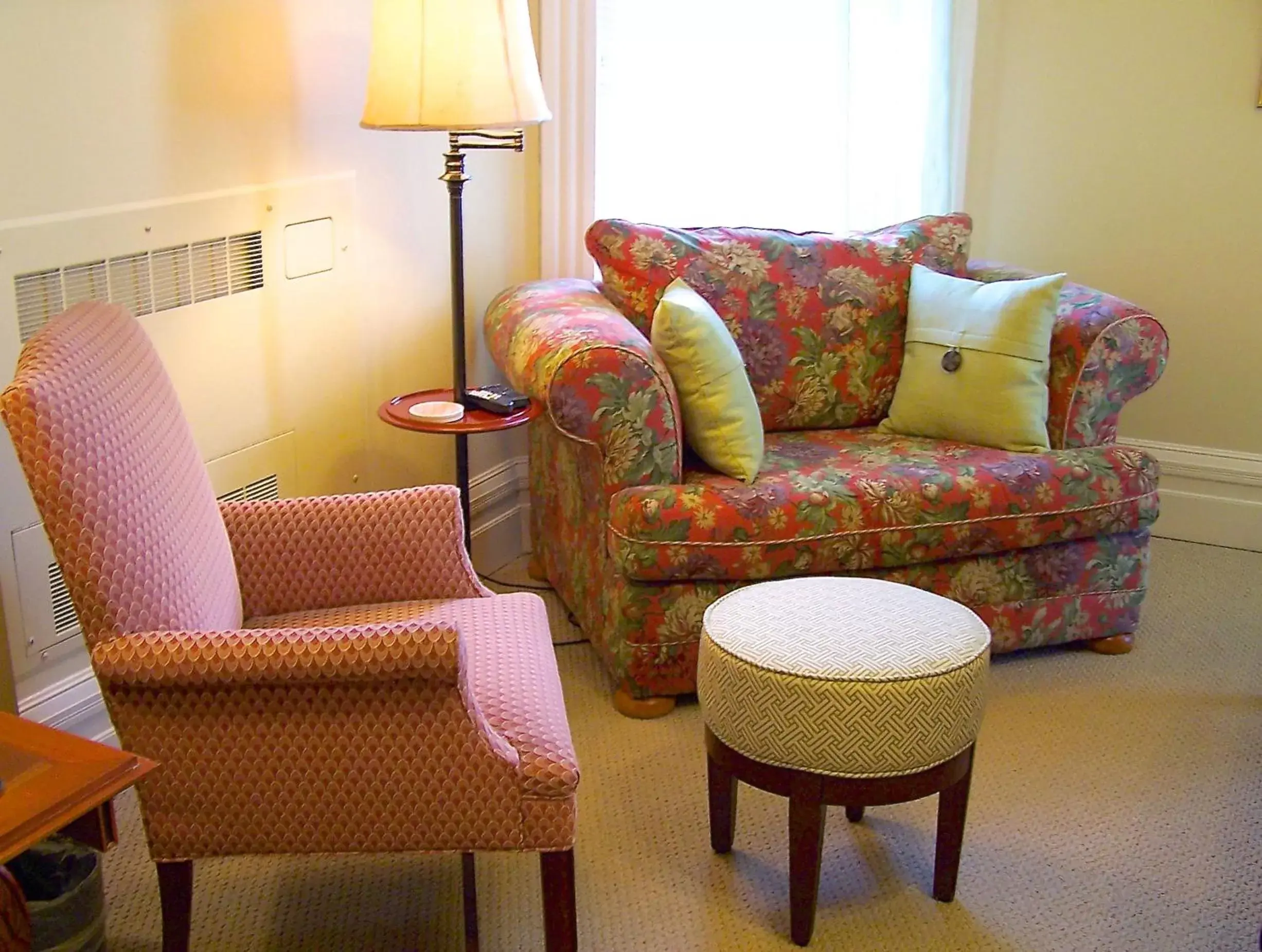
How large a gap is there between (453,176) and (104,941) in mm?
1547

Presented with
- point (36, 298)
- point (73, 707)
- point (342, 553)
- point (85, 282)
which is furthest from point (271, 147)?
point (73, 707)

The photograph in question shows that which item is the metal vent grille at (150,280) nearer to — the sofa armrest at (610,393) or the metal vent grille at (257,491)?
the metal vent grille at (257,491)

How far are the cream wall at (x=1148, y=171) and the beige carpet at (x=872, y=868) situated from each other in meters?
1.27

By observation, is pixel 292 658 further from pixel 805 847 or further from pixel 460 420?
pixel 460 420

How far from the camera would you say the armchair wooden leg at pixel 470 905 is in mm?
1979

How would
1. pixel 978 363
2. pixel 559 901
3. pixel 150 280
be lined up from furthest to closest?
pixel 978 363 < pixel 150 280 < pixel 559 901

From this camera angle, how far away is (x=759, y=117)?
141 inches

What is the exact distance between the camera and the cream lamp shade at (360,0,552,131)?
2.46 metres

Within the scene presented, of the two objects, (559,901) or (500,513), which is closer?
(559,901)

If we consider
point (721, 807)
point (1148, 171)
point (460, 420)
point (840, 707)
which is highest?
point (1148, 171)

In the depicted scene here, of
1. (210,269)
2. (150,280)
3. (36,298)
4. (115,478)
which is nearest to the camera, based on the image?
(115,478)

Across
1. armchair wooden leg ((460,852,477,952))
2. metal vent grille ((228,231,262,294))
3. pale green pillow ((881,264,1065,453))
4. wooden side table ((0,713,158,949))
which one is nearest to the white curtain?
pale green pillow ((881,264,1065,453))

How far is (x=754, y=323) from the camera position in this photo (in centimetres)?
306

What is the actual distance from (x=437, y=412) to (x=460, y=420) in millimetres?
67
